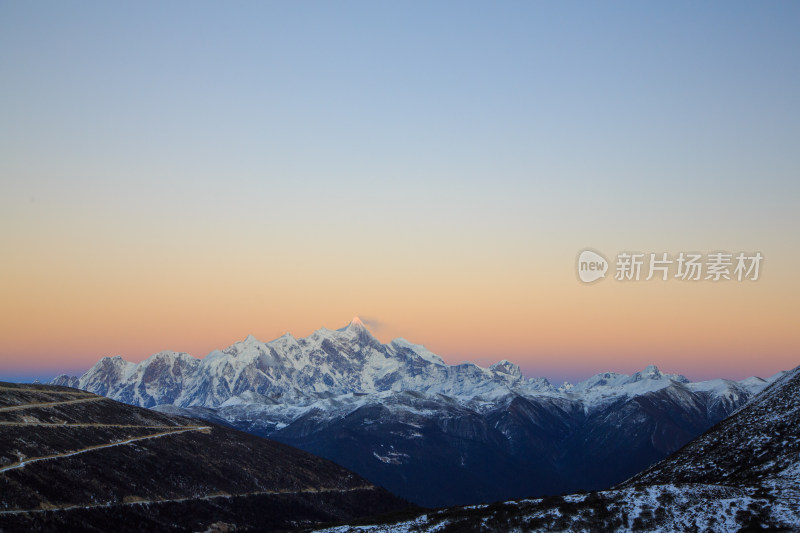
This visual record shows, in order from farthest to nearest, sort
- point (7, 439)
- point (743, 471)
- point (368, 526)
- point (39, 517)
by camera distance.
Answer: point (7, 439)
point (39, 517)
point (743, 471)
point (368, 526)

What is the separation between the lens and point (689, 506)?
3159 inches

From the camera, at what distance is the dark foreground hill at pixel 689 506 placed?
7650cm

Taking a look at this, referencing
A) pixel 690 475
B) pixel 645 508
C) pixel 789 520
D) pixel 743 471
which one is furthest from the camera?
pixel 690 475

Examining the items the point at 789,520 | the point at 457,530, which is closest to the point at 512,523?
the point at 457,530

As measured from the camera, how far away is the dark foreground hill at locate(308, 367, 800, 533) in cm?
7650

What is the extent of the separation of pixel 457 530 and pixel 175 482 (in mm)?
122187

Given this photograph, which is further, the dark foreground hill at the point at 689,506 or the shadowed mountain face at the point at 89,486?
the shadowed mountain face at the point at 89,486

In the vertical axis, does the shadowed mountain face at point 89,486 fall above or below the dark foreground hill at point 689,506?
below

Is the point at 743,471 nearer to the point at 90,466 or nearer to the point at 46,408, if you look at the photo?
the point at 90,466

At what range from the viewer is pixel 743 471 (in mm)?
106625

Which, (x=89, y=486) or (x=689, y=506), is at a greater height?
(x=689, y=506)

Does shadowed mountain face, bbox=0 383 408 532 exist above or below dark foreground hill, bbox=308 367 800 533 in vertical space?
below

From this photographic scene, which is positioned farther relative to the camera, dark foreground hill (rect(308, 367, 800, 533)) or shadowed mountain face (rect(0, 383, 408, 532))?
shadowed mountain face (rect(0, 383, 408, 532))

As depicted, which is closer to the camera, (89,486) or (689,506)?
(689,506)
